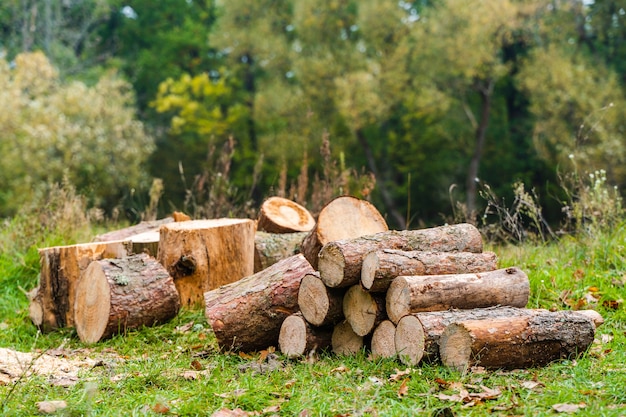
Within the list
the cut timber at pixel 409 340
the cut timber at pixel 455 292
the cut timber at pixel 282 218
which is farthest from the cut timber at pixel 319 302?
the cut timber at pixel 282 218

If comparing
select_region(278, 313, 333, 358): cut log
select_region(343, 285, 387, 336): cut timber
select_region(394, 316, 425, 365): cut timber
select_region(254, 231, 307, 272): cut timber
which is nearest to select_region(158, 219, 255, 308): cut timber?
select_region(254, 231, 307, 272): cut timber

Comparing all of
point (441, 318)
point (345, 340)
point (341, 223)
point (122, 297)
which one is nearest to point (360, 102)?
point (341, 223)

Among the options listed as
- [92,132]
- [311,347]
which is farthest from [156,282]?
[92,132]

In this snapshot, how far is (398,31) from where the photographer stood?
79.5ft

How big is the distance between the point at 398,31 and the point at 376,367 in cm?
2134

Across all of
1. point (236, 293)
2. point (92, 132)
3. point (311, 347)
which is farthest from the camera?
point (92, 132)

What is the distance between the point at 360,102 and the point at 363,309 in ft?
60.5

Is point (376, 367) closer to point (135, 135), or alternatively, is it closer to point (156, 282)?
point (156, 282)

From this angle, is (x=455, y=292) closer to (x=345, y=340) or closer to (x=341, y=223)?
(x=345, y=340)

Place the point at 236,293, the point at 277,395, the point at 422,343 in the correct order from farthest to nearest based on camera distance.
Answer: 1. the point at 236,293
2. the point at 422,343
3. the point at 277,395

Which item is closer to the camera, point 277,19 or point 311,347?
point 311,347

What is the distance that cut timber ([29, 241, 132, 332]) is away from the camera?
631 centimetres

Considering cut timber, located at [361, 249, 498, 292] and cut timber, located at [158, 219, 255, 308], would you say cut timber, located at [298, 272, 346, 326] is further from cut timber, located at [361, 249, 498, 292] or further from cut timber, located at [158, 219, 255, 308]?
cut timber, located at [158, 219, 255, 308]

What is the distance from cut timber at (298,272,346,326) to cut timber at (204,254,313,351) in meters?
0.17
